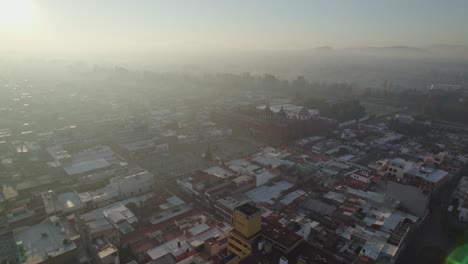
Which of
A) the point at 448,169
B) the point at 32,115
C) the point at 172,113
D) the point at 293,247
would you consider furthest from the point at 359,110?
the point at 32,115

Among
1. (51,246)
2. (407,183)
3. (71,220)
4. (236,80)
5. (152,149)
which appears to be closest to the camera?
(51,246)

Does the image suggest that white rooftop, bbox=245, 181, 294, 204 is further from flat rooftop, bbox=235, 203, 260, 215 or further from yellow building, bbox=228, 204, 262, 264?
flat rooftop, bbox=235, 203, 260, 215

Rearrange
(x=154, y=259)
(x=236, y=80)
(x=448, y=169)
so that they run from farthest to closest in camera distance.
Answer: (x=236, y=80) < (x=448, y=169) < (x=154, y=259)

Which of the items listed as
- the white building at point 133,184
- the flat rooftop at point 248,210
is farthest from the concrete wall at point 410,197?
the white building at point 133,184

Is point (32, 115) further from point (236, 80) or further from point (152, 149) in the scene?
point (236, 80)

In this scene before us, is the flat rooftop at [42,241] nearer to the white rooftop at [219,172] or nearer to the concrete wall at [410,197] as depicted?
the white rooftop at [219,172]

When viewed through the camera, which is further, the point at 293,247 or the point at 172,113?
the point at 172,113

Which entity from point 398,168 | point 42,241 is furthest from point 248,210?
point 398,168

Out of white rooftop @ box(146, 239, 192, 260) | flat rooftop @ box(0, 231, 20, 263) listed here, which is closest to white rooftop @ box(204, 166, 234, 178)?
white rooftop @ box(146, 239, 192, 260)
